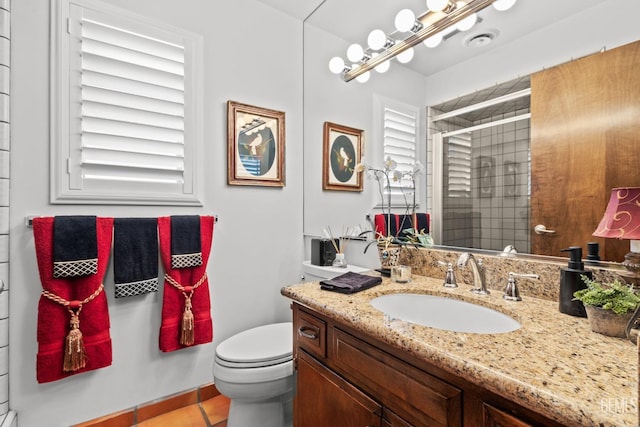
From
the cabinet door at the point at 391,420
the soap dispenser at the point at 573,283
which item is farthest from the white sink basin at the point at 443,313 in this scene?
the cabinet door at the point at 391,420

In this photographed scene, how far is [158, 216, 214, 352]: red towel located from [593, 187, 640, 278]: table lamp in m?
1.68

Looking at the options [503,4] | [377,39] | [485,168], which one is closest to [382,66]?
[377,39]

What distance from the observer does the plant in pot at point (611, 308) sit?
70 cm

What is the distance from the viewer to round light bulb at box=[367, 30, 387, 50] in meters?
1.58

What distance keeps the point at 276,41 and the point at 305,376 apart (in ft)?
6.53

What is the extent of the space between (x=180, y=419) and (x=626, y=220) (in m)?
2.07

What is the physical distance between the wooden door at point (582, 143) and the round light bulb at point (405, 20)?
651 mm

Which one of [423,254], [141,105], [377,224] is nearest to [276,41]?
[141,105]

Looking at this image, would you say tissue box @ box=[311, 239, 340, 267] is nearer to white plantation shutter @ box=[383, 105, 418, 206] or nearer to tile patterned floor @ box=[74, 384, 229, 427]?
white plantation shutter @ box=[383, 105, 418, 206]

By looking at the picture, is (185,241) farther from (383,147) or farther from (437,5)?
(437,5)

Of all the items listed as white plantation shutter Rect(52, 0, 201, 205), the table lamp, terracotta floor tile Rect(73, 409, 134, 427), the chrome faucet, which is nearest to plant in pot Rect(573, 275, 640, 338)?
the table lamp

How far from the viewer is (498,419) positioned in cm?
57

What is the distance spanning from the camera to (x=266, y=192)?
79.0 inches

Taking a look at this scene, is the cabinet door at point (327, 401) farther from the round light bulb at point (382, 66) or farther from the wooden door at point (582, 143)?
the round light bulb at point (382, 66)
